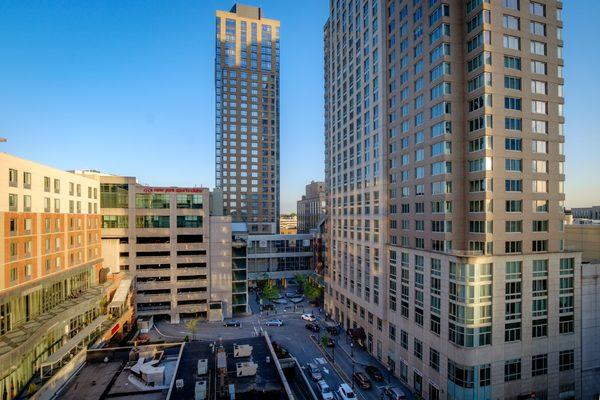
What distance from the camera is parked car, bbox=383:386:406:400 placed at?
47.8 m

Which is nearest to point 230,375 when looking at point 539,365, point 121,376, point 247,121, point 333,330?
point 121,376

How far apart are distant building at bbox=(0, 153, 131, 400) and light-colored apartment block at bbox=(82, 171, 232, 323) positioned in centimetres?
894

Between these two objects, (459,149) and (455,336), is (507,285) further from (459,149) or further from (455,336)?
(459,149)

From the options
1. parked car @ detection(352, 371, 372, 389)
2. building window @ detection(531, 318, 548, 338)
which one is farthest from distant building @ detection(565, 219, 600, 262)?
parked car @ detection(352, 371, 372, 389)

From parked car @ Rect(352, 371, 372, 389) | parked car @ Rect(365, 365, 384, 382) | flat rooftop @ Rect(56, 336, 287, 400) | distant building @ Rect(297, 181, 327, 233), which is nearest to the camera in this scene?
flat rooftop @ Rect(56, 336, 287, 400)

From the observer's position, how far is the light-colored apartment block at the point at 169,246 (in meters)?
79.6

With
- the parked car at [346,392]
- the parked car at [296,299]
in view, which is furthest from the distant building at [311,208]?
the parked car at [346,392]

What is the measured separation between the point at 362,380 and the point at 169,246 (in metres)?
52.6

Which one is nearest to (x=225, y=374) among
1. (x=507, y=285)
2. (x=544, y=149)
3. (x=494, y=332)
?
(x=494, y=332)

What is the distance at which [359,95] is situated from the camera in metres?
70.5

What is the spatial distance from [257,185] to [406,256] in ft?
346

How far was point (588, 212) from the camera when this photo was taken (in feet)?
424

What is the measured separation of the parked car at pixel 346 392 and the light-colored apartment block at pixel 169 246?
139 feet

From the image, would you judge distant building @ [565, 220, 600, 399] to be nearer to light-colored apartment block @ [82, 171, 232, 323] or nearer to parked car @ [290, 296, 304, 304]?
parked car @ [290, 296, 304, 304]
